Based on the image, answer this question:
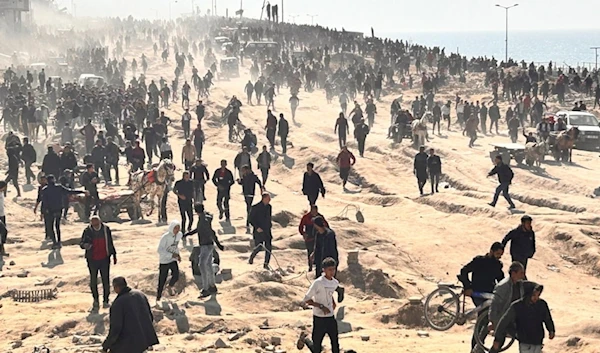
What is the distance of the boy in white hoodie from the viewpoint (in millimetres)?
14336

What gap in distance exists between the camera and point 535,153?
99.7ft

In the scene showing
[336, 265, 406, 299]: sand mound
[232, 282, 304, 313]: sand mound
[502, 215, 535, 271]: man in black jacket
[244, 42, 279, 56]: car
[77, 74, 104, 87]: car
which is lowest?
[336, 265, 406, 299]: sand mound

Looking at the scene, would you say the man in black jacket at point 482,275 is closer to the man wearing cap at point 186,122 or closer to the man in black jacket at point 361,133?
the man in black jacket at point 361,133

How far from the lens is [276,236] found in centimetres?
2000

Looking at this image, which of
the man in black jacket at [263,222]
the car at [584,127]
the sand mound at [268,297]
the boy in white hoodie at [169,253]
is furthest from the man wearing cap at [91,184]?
the car at [584,127]

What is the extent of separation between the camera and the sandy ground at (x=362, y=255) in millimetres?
13469

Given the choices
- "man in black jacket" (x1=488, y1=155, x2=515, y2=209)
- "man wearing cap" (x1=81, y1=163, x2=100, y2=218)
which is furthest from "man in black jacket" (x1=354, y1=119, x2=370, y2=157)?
"man wearing cap" (x1=81, y1=163, x2=100, y2=218)

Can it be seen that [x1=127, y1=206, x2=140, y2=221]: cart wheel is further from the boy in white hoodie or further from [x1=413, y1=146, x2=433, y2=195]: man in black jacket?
[x1=413, y1=146, x2=433, y2=195]: man in black jacket

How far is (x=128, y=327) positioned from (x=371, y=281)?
7.46 m

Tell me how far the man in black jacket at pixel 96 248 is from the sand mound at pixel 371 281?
14.7ft

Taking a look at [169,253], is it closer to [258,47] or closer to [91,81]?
[91,81]

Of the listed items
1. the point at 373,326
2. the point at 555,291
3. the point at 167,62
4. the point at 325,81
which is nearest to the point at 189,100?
the point at 325,81

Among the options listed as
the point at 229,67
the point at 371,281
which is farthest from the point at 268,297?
the point at 229,67

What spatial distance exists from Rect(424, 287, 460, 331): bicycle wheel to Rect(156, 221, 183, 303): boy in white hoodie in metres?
3.65
